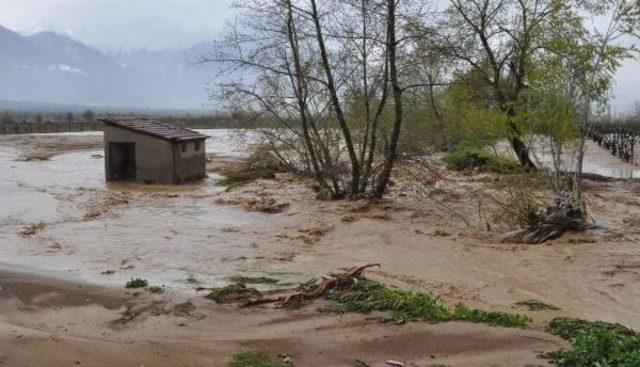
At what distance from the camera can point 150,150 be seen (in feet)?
83.7

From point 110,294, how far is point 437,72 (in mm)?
17371

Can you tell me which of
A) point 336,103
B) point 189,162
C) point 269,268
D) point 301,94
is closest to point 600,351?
point 269,268

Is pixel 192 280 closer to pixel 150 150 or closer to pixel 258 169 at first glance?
pixel 150 150

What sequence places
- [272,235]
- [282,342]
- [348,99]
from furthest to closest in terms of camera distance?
[348,99], [272,235], [282,342]

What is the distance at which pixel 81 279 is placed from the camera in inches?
409

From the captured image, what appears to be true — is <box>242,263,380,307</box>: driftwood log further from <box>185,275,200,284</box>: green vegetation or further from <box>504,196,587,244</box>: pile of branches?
<box>504,196,587,244</box>: pile of branches

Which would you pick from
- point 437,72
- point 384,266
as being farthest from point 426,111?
point 384,266

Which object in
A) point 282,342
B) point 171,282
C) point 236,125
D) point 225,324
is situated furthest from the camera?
point 236,125

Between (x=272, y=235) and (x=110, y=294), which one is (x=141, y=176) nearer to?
(x=272, y=235)

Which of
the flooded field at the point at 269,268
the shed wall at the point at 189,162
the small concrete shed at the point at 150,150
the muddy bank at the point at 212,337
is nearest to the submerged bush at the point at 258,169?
the shed wall at the point at 189,162

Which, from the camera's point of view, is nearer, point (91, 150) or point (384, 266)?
point (384, 266)

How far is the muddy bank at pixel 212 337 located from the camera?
6746 millimetres

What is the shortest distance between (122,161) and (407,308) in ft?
70.8

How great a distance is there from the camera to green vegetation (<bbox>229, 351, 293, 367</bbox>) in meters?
6.54
